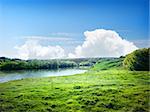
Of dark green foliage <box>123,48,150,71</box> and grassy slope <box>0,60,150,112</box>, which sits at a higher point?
dark green foliage <box>123,48,150,71</box>

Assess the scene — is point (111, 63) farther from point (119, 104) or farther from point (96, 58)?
point (119, 104)

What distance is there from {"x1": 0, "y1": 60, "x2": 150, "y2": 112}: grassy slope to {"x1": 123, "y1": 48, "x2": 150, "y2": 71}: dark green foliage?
2.9 inches

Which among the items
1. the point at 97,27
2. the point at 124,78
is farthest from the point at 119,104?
the point at 97,27

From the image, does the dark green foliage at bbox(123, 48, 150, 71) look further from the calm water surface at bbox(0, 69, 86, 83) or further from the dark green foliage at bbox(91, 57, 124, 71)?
the calm water surface at bbox(0, 69, 86, 83)

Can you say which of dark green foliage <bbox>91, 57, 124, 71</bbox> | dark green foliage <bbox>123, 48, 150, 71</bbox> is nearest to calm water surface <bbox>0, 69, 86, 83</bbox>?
dark green foliage <bbox>91, 57, 124, 71</bbox>

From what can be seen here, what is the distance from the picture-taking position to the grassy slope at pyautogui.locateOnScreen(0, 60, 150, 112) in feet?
11.7

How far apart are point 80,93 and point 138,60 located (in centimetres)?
74

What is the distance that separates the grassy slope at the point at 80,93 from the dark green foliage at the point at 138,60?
0.24 ft

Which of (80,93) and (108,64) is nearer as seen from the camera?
(80,93)

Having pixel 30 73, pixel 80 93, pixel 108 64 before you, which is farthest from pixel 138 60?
pixel 30 73

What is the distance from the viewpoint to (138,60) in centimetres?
386

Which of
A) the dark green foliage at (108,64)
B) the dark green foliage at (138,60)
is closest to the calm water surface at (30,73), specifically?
the dark green foliage at (108,64)

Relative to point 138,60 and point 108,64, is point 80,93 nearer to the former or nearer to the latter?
point 108,64

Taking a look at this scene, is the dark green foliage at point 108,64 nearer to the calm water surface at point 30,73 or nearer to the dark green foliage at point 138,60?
the dark green foliage at point 138,60
